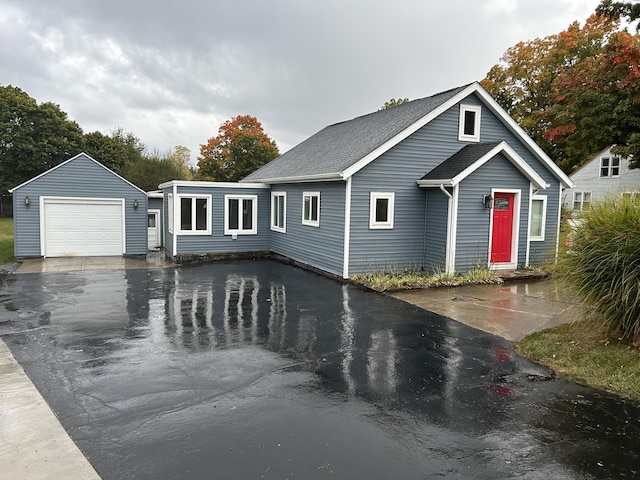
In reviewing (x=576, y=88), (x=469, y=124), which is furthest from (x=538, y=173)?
(x=576, y=88)

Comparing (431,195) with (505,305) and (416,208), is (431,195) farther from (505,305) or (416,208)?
(505,305)

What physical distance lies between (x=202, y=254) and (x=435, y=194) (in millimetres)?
8719

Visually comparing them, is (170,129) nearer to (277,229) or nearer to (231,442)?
(277,229)

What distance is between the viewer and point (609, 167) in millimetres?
31672

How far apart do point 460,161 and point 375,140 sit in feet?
8.36

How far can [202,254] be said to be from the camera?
55.6ft

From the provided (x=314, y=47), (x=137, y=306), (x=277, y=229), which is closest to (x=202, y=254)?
(x=277, y=229)

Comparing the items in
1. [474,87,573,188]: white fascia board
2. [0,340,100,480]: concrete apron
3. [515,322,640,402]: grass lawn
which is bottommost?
[0,340,100,480]: concrete apron

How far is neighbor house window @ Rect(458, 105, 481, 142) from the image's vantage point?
1410 cm

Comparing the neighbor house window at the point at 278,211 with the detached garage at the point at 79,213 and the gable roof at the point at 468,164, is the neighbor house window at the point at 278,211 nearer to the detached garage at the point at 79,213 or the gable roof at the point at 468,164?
the detached garage at the point at 79,213

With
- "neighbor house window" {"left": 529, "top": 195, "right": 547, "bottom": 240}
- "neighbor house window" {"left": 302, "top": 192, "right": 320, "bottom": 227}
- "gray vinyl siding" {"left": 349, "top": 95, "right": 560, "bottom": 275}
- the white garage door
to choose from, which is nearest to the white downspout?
"gray vinyl siding" {"left": 349, "top": 95, "right": 560, "bottom": 275}

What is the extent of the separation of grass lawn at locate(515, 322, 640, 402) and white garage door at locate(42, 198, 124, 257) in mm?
15298

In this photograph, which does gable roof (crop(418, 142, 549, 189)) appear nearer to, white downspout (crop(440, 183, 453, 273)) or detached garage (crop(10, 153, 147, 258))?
white downspout (crop(440, 183, 453, 273))

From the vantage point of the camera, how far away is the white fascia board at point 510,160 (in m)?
12.5
